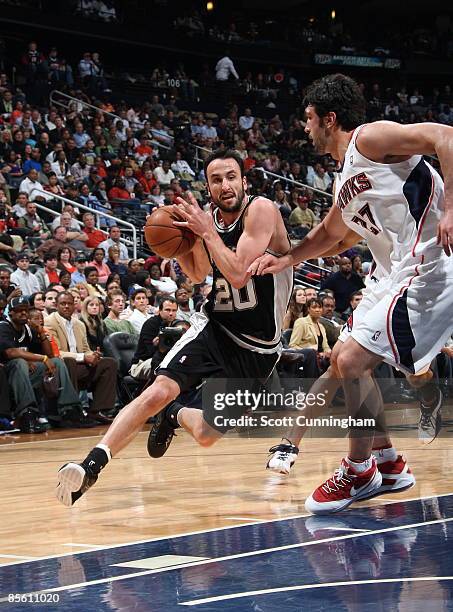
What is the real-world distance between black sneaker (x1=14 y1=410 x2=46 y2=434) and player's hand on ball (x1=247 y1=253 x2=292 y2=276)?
4657mm

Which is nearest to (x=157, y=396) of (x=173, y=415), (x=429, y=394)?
(x=173, y=415)

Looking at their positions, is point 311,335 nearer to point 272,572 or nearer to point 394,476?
point 394,476

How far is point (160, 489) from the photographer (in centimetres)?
556

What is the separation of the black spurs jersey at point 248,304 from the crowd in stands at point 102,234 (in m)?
4.02

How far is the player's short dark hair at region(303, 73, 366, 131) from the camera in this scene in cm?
459

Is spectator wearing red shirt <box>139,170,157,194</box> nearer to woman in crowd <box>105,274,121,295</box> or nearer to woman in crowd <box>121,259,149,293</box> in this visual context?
woman in crowd <box>121,259,149,293</box>

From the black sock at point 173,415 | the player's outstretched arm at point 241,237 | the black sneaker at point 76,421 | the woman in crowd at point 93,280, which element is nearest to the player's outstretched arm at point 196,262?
the player's outstretched arm at point 241,237

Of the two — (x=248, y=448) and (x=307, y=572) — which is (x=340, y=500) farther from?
(x=248, y=448)

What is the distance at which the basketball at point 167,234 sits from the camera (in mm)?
5117

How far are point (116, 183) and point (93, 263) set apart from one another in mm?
3856

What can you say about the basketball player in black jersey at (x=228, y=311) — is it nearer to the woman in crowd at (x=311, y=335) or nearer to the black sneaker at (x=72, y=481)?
the black sneaker at (x=72, y=481)

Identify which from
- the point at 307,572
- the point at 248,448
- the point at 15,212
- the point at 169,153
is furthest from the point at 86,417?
the point at 169,153

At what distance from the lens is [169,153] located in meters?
18.6

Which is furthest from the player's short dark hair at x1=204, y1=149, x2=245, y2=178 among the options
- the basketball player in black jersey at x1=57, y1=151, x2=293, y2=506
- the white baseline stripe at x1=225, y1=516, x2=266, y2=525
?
the white baseline stripe at x1=225, y1=516, x2=266, y2=525
